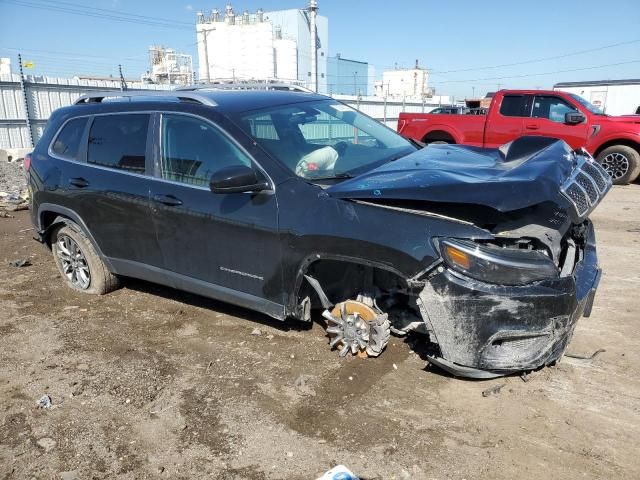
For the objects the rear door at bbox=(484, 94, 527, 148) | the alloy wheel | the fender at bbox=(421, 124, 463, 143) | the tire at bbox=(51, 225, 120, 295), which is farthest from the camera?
the fender at bbox=(421, 124, 463, 143)

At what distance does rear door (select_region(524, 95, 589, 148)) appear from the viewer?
10148 millimetres

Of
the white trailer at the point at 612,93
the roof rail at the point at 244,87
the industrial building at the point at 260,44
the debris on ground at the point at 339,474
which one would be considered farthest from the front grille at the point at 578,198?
the industrial building at the point at 260,44

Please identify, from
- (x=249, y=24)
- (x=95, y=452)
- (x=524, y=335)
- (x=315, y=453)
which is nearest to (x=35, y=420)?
(x=95, y=452)

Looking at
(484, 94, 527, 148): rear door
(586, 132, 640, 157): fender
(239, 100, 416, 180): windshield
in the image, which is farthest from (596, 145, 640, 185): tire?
(239, 100, 416, 180): windshield

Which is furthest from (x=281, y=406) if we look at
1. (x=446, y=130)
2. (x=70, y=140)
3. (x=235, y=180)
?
(x=446, y=130)

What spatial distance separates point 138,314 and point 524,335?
3.34 m

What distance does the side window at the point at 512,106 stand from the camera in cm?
1056

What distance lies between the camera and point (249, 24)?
56375 mm

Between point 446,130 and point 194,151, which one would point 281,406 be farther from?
point 446,130

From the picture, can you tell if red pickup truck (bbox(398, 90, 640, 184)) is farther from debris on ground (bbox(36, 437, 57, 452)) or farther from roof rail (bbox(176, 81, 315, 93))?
debris on ground (bbox(36, 437, 57, 452))

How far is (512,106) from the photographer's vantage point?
10.6m

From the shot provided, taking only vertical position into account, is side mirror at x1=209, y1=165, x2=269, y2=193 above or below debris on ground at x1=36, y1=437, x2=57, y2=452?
above

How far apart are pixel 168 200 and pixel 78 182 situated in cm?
123

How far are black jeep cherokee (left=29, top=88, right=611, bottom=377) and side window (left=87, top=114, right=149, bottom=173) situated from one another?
2 cm
